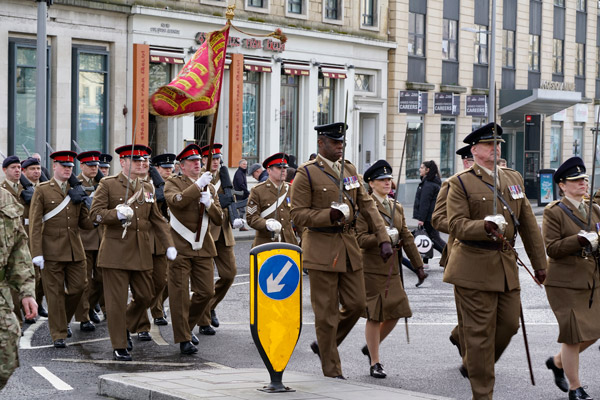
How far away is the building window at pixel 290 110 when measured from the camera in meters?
34.0

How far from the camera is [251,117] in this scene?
108 feet

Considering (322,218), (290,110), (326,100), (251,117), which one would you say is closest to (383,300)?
(322,218)

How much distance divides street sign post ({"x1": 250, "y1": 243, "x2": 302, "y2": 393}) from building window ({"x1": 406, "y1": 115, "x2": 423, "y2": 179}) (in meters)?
30.6

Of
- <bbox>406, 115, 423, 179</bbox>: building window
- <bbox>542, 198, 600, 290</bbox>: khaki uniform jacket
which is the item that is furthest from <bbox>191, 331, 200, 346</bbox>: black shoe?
<bbox>406, 115, 423, 179</bbox>: building window

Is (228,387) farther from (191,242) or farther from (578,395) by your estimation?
(191,242)

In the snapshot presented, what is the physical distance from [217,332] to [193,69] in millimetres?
2767

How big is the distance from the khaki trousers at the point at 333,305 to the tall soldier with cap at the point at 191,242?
6.42 feet

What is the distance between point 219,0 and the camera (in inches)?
1221

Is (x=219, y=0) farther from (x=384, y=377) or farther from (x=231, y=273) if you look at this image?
(x=384, y=377)

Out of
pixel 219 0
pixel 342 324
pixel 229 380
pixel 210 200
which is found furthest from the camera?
pixel 219 0

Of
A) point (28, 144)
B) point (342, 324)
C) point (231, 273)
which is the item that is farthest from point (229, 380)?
point (28, 144)

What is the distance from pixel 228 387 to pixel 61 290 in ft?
13.0

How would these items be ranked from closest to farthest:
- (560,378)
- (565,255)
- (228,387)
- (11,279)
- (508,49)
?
(11,279) < (228,387) < (565,255) < (560,378) < (508,49)

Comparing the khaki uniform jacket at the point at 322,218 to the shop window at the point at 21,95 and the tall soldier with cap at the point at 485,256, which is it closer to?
the tall soldier with cap at the point at 485,256
